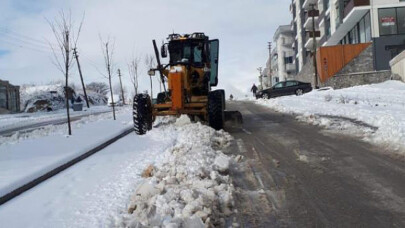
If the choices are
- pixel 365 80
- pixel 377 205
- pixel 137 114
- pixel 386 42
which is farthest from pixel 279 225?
pixel 386 42

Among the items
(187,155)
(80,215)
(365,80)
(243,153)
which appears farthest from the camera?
(365,80)

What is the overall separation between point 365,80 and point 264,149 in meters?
27.1

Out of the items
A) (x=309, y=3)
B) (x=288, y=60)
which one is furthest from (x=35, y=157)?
(x=288, y=60)

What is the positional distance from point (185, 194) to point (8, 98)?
161ft

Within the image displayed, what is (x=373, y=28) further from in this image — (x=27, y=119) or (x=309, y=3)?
(x=27, y=119)

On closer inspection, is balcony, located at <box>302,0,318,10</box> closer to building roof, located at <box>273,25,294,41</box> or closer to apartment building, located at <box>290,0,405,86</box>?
apartment building, located at <box>290,0,405,86</box>

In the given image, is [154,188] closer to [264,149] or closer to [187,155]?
[187,155]

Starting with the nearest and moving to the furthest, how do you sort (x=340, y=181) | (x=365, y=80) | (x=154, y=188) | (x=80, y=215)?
1. (x=80, y=215)
2. (x=154, y=188)
3. (x=340, y=181)
4. (x=365, y=80)

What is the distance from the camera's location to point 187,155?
23.9 feet

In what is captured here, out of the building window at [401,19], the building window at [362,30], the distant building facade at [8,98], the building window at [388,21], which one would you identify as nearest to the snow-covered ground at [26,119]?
the distant building facade at [8,98]

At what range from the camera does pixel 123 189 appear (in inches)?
228

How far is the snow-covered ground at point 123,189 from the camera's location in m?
4.52

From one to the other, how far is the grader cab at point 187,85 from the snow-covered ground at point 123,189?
2929mm

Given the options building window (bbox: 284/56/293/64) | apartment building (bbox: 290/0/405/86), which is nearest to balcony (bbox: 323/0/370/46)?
apartment building (bbox: 290/0/405/86)
